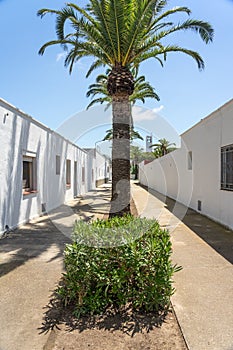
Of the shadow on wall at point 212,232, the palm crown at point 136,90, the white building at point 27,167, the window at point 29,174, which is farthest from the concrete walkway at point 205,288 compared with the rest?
the palm crown at point 136,90

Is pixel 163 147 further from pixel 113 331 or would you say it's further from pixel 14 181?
pixel 113 331

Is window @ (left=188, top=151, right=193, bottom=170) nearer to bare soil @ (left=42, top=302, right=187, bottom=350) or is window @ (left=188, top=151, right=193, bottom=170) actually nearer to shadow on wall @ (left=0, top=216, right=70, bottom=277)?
shadow on wall @ (left=0, top=216, right=70, bottom=277)

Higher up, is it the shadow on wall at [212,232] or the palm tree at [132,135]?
the palm tree at [132,135]

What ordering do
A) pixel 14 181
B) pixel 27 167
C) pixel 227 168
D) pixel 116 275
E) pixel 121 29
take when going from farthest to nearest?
pixel 27 167 < pixel 227 168 < pixel 14 181 < pixel 121 29 < pixel 116 275

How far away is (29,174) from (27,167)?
0.39 m

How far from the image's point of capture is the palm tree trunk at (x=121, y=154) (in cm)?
846

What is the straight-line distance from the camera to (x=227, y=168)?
9.37m

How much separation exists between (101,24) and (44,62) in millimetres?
3680

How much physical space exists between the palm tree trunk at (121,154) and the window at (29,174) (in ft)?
13.3

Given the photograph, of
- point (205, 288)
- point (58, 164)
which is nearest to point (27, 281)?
point (205, 288)

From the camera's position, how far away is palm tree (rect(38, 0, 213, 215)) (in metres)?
7.53

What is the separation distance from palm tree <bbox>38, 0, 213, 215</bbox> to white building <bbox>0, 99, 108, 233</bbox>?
3.11 m

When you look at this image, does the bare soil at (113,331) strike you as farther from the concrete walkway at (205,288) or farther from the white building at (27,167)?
the white building at (27,167)

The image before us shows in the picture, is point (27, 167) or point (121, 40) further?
point (27, 167)
